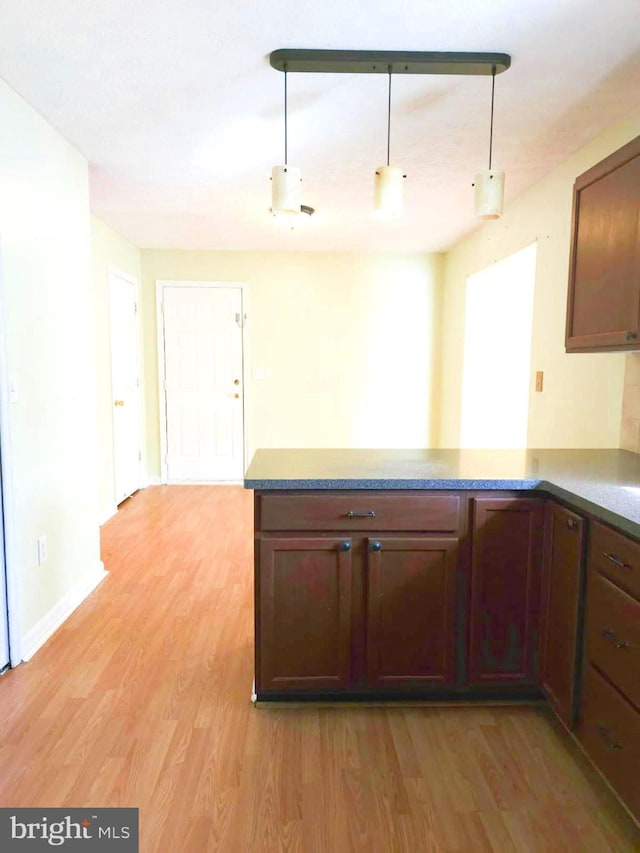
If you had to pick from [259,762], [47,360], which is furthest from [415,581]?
[47,360]

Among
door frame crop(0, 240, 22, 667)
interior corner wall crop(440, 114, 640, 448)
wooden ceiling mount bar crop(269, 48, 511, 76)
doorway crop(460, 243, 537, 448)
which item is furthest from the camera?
doorway crop(460, 243, 537, 448)

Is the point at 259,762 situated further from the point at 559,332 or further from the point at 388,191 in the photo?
the point at 559,332

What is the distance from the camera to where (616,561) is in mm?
1437

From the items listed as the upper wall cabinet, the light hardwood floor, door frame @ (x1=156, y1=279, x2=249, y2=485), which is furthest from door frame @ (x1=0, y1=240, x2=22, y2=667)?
door frame @ (x1=156, y1=279, x2=249, y2=485)

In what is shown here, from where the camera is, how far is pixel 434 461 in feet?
6.83

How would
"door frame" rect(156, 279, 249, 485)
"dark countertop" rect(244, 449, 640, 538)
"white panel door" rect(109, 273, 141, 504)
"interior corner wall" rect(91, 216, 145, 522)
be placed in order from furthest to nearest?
"door frame" rect(156, 279, 249, 485)
"white panel door" rect(109, 273, 141, 504)
"interior corner wall" rect(91, 216, 145, 522)
"dark countertop" rect(244, 449, 640, 538)

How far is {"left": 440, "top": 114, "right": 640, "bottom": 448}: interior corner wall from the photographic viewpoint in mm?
2475

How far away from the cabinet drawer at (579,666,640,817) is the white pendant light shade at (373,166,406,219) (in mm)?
1682

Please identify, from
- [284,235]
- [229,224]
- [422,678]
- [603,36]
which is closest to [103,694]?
[422,678]

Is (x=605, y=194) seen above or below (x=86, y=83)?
below

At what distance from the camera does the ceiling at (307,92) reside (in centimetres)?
166

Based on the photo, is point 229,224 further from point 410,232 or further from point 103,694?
point 103,694

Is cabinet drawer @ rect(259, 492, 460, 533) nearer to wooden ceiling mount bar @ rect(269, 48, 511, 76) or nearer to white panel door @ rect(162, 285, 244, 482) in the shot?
wooden ceiling mount bar @ rect(269, 48, 511, 76)

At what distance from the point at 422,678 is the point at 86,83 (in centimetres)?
263
